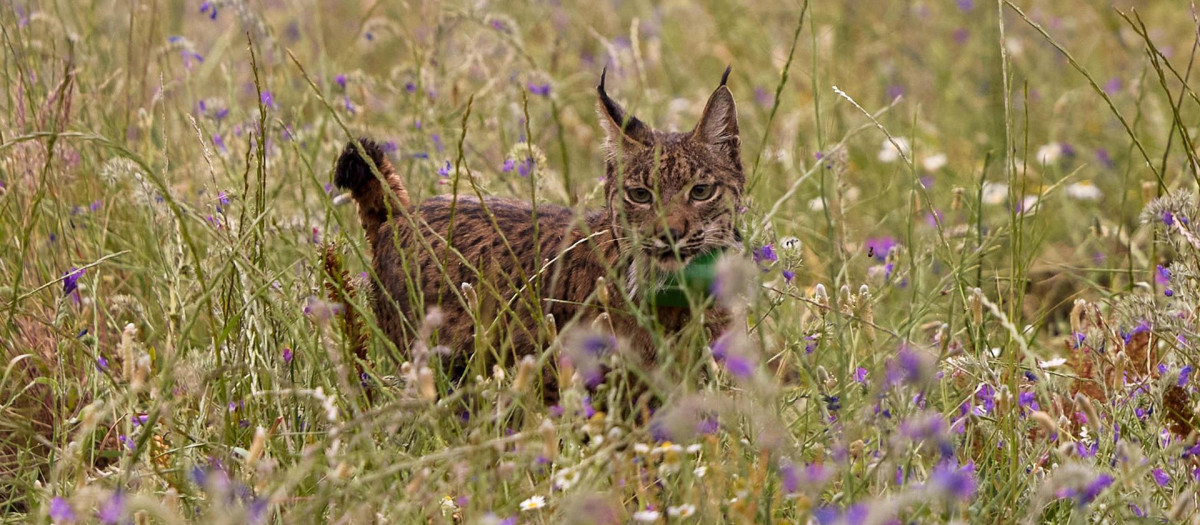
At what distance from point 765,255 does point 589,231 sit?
1.95 ft

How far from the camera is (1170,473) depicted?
8.41 feet

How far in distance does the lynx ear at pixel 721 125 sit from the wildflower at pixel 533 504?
61.4 inches

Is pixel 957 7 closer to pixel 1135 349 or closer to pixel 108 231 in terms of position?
pixel 1135 349

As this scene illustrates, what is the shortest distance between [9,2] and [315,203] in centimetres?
119

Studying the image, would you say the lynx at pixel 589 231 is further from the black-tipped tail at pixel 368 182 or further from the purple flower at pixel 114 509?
the purple flower at pixel 114 509

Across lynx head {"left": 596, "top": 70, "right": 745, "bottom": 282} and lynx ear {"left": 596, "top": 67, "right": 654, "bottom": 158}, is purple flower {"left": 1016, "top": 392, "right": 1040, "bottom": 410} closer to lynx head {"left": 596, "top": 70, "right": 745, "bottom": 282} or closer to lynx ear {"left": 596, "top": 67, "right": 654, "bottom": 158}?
lynx head {"left": 596, "top": 70, "right": 745, "bottom": 282}

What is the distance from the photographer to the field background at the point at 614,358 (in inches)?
89.4

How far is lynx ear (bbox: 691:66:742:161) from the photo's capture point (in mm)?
3643

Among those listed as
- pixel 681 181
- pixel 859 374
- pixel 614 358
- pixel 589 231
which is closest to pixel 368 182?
pixel 589 231

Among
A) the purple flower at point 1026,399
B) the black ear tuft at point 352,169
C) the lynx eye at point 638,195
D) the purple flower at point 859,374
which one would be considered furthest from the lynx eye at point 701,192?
the purple flower at point 1026,399

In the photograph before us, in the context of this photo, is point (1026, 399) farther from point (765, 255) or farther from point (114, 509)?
point (114, 509)

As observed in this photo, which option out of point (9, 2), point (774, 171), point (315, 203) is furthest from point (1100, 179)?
point (9, 2)

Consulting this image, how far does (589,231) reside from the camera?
3537 millimetres

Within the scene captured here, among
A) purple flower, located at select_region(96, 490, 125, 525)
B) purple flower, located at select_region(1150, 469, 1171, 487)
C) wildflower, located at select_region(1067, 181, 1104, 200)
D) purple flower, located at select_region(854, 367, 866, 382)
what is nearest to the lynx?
purple flower, located at select_region(854, 367, 866, 382)
